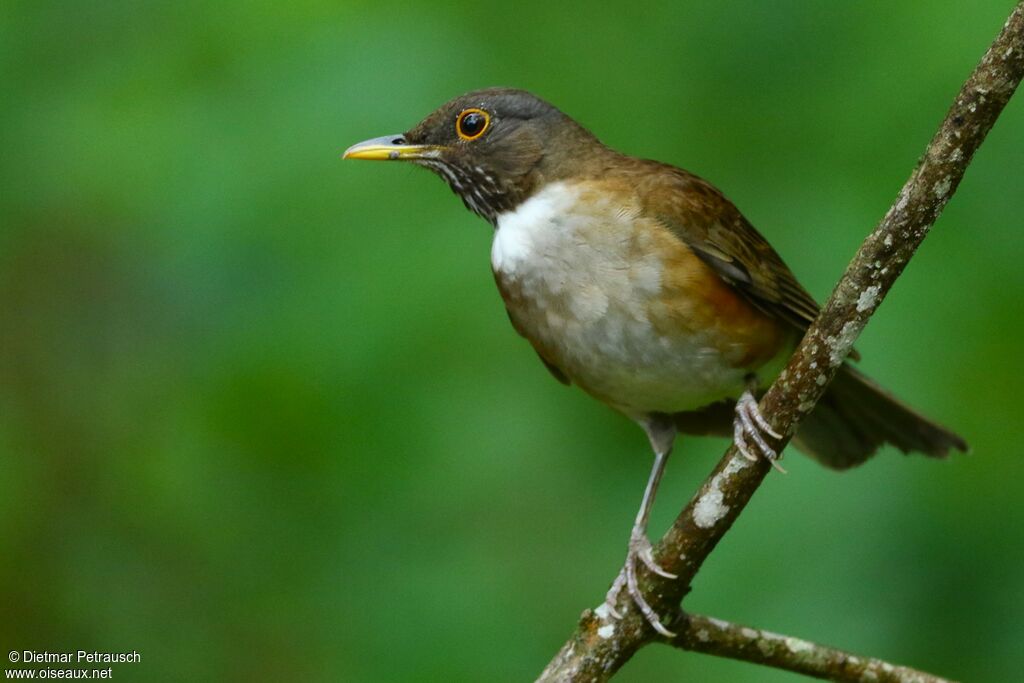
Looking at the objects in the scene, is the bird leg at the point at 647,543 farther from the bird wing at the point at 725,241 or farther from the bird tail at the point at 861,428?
the bird wing at the point at 725,241

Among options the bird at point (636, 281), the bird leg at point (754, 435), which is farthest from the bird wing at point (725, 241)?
the bird leg at point (754, 435)

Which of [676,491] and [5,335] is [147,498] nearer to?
[5,335]

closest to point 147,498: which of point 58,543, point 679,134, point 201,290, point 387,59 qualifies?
point 58,543

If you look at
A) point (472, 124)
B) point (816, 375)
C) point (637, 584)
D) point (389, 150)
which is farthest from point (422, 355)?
point (816, 375)

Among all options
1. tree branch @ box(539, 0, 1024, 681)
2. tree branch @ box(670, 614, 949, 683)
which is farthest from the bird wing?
tree branch @ box(670, 614, 949, 683)

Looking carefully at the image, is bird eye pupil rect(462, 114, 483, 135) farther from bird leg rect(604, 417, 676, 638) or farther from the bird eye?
bird leg rect(604, 417, 676, 638)

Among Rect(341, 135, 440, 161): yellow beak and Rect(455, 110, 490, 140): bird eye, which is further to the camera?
Rect(455, 110, 490, 140): bird eye
